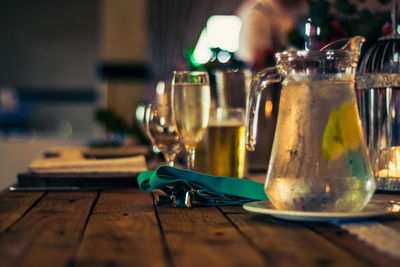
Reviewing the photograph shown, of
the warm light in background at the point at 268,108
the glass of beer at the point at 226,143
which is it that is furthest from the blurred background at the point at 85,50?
the glass of beer at the point at 226,143

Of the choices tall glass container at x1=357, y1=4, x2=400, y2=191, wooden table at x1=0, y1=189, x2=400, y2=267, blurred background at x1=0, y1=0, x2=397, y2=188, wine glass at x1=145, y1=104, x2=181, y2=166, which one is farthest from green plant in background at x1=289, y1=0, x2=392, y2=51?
blurred background at x1=0, y1=0, x2=397, y2=188

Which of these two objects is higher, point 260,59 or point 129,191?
point 260,59

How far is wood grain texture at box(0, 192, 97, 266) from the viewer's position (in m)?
0.52

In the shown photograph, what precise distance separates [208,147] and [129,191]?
19 centimetres

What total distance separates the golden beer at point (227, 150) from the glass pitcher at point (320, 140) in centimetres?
43

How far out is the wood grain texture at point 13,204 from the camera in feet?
2.42

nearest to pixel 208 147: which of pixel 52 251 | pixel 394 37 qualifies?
pixel 394 37

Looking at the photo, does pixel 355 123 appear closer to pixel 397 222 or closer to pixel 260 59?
pixel 397 222

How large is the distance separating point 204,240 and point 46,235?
0.18 metres

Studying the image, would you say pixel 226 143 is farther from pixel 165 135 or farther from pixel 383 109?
pixel 383 109

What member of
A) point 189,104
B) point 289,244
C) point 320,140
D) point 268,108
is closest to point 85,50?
point 268,108

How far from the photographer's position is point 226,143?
3.75ft

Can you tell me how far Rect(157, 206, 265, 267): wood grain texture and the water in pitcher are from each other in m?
0.09

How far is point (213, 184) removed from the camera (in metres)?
0.87
